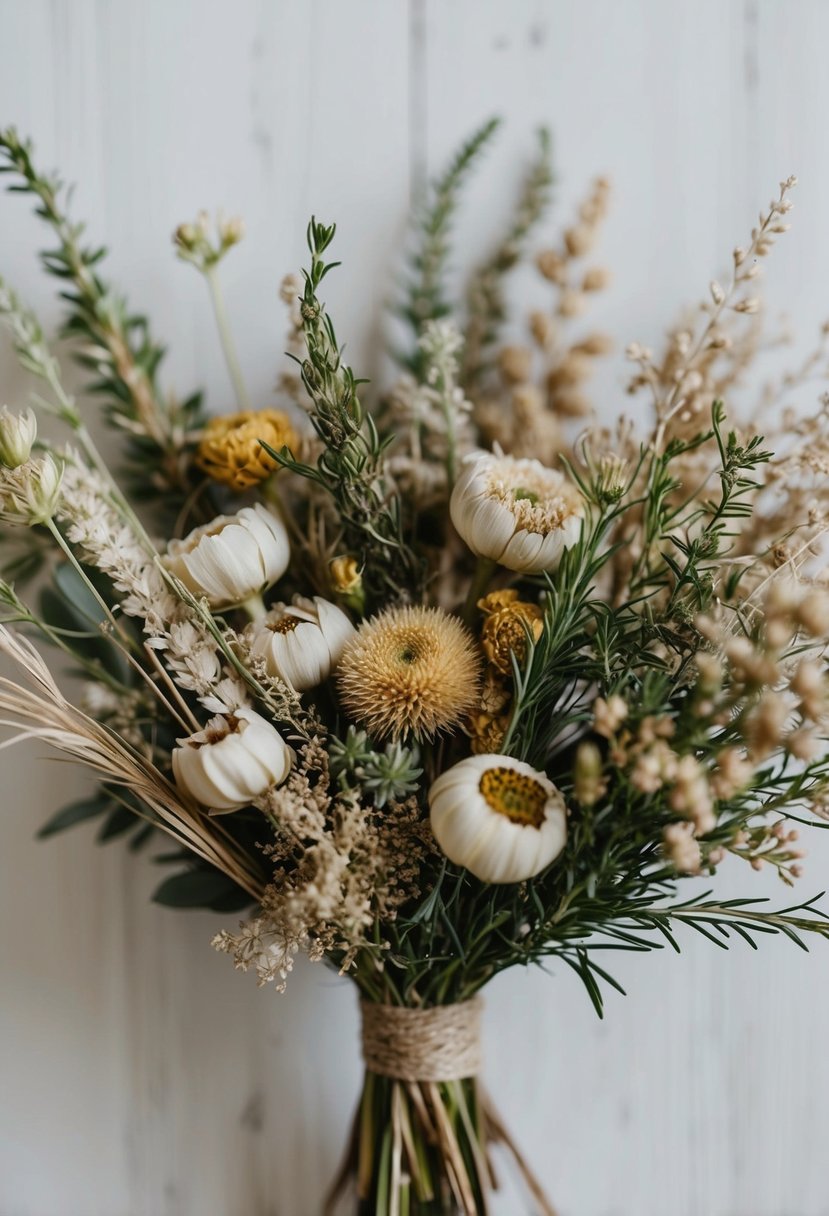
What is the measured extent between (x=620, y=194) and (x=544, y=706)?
563 millimetres

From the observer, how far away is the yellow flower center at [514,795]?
59cm

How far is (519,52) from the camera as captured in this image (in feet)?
3.06

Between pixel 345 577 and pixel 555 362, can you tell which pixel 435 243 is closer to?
pixel 555 362

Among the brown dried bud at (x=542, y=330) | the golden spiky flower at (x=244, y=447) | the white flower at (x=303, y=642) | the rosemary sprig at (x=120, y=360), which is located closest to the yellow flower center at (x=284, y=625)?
the white flower at (x=303, y=642)

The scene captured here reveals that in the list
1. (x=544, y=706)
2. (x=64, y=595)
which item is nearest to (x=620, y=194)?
(x=544, y=706)

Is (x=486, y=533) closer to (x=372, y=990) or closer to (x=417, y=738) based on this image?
(x=417, y=738)

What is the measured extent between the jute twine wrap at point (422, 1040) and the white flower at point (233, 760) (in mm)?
250

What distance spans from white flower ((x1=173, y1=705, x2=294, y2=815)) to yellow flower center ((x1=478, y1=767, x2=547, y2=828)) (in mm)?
146

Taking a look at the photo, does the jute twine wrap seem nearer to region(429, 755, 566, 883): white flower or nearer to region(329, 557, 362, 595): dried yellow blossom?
region(429, 755, 566, 883): white flower

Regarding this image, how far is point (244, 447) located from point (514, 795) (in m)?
0.35

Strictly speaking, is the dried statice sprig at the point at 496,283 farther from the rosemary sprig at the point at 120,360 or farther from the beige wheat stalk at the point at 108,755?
the beige wheat stalk at the point at 108,755

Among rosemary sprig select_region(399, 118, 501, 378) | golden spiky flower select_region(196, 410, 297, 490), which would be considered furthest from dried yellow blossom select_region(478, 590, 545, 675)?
rosemary sprig select_region(399, 118, 501, 378)

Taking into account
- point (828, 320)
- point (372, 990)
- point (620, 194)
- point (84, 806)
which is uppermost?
point (620, 194)

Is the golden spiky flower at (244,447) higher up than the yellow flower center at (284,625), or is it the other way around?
the golden spiky flower at (244,447)
